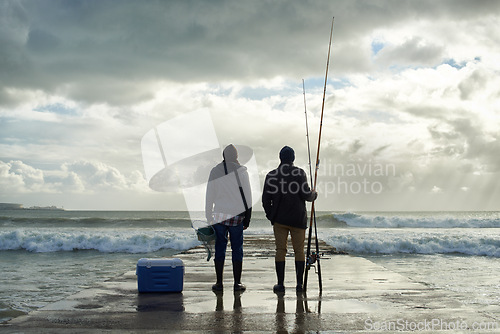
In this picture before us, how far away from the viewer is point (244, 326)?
144 inches

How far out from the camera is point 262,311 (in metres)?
4.25

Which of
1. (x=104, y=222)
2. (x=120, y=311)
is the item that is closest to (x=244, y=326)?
(x=120, y=311)

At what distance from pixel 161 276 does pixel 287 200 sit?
1.72 m

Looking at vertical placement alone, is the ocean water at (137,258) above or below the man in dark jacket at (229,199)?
below

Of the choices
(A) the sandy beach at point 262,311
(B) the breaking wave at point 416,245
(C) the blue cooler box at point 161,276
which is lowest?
(B) the breaking wave at point 416,245

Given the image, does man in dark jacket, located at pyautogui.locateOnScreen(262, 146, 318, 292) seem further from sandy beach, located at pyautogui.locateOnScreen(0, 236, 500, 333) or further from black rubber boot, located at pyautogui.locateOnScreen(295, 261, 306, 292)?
sandy beach, located at pyautogui.locateOnScreen(0, 236, 500, 333)

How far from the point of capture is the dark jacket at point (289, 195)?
5.12 metres

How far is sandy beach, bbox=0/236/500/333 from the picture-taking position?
3.59 metres

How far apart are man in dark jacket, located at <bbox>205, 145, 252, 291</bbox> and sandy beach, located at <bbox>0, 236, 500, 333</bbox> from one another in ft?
2.38

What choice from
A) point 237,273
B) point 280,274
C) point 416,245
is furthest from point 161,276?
point 416,245

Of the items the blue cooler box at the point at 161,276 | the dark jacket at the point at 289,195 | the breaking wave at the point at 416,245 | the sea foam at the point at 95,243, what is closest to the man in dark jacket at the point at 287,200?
the dark jacket at the point at 289,195

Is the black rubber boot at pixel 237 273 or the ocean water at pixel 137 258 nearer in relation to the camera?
the black rubber boot at pixel 237 273

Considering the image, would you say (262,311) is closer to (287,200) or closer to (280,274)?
(280,274)

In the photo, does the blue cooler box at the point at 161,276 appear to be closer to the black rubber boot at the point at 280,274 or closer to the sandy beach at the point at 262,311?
the sandy beach at the point at 262,311
